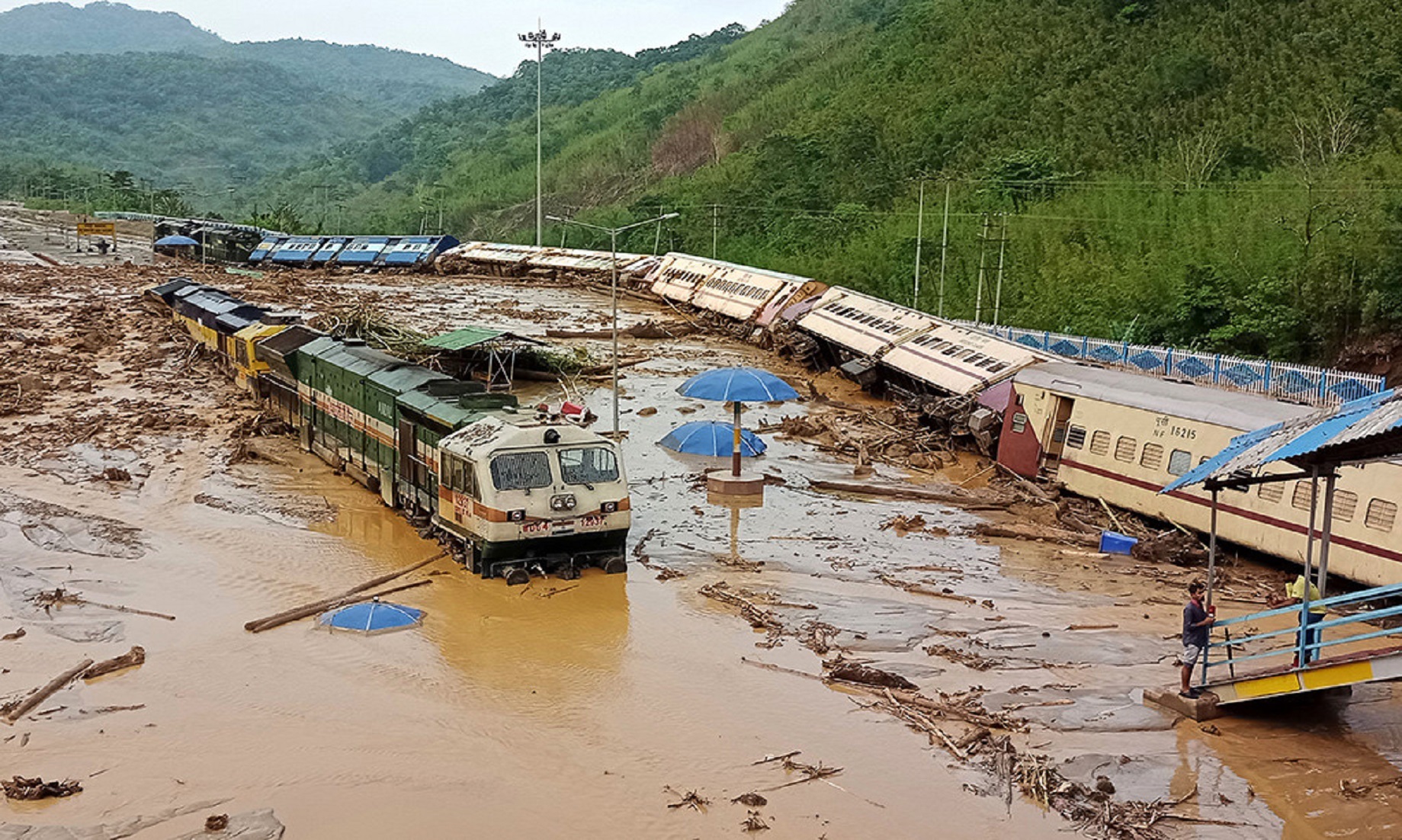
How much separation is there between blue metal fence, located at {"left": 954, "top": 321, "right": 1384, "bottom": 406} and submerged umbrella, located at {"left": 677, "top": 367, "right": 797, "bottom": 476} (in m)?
9.47

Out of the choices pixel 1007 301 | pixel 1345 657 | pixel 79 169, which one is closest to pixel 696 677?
pixel 1345 657

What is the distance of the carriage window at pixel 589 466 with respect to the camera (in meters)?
18.4

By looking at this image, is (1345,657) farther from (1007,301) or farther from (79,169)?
(79,169)

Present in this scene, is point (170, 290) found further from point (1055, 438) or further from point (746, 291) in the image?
point (1055, 438)

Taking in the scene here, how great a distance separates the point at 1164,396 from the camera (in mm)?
22984

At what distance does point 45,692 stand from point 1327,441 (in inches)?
555

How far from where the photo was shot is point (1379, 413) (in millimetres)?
12312

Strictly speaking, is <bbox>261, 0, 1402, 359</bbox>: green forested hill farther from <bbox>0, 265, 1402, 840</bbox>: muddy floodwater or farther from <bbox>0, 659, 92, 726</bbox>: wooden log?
<bbox>0, 659, 92, 726</bbox>: wooden log

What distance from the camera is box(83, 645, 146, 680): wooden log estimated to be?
50.1ft

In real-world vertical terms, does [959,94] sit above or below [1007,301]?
above

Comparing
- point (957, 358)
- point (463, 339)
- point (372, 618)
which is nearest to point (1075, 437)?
point (957, 358)

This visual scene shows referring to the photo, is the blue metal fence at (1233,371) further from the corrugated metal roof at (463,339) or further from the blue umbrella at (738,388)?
the corrugated metal roof at (463,339)

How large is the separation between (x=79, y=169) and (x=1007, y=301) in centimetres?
12565

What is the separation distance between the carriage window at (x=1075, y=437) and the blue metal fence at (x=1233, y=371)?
4122 mm
